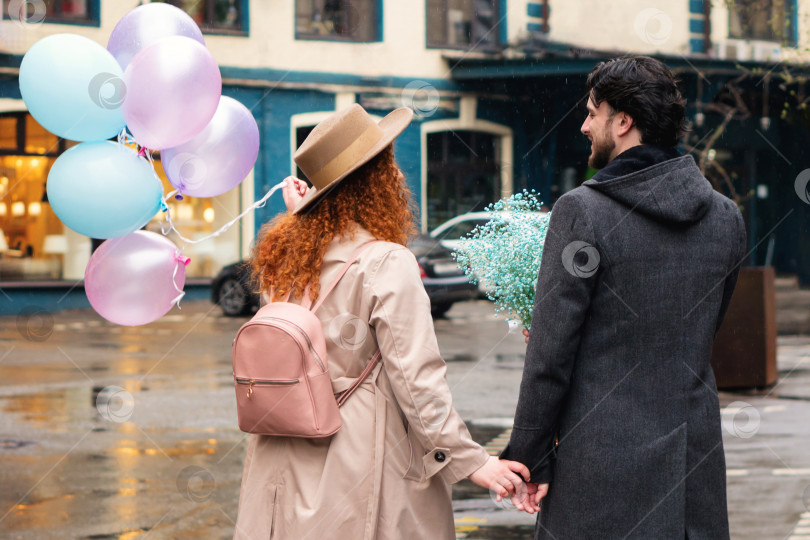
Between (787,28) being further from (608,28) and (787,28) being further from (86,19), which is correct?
(86,19)

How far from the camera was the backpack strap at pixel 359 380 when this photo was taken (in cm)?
243

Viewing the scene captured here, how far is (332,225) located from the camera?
2533 mm

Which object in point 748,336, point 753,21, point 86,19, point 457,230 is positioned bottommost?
point 748,336

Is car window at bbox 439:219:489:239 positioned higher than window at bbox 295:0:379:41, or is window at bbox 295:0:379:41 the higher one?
window at bbox 295:0:379:41

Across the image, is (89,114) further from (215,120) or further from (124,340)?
(124,340)

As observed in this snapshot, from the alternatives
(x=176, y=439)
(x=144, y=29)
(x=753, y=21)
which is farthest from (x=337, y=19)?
(x=144, y=29)

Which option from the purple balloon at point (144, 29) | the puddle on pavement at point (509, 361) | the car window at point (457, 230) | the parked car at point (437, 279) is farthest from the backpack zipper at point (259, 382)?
the car window at point (457, 230)

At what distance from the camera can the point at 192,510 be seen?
16.0 ft

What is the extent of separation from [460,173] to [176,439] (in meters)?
13.4

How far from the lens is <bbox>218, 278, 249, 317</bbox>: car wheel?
1491 cm

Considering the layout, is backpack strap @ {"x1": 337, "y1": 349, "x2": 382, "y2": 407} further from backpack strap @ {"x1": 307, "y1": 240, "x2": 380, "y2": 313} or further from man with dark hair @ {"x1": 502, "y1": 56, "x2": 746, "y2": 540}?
man with dark hair @ {"x1": 502, "y1": 56, "x2": 746, "y2": 540}

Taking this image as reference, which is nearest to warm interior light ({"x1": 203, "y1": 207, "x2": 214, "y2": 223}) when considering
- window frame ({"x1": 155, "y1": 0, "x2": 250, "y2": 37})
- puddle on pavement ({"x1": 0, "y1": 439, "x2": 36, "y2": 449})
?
window frame ({"x1": 155, "y1": 0, "x2": 250, "y2": 37})

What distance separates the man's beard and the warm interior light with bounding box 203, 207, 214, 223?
51.0 feet

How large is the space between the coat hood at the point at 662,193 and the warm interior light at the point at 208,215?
1567cm
